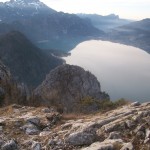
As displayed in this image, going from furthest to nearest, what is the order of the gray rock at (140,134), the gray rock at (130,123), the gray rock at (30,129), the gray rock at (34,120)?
the gray rock at (34,120)
the gray rock at (30,129)
the gray rock at (130,123)
the gray rock at (140,134)

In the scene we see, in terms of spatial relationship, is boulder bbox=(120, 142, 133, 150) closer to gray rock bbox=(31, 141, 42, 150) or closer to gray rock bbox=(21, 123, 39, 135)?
gray rock bbox=(31, 141, 42, 150)

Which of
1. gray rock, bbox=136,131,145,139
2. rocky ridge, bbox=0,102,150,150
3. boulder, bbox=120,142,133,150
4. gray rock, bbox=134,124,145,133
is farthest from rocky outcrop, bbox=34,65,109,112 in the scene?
boulder, bbox=120,142,133,150

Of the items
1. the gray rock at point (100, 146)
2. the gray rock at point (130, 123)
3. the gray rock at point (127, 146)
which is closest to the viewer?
the gray rock at point (127, 146)

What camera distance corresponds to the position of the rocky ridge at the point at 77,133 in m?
25.2

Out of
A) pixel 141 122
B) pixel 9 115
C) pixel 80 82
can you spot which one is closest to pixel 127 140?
pixel 141 122

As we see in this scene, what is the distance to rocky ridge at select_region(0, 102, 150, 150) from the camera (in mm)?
25188

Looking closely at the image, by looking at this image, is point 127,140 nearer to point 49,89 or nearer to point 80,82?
point 49,89

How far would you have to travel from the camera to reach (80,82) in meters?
150

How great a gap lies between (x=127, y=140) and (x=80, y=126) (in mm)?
5976

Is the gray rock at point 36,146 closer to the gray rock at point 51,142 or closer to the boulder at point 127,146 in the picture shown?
the gray rock at point 51,142

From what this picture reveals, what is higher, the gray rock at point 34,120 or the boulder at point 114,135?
the boulder at point 114,135

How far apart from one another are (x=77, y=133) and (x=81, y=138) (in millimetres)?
673

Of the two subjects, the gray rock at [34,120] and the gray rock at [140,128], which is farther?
the gray rock at [34,120]

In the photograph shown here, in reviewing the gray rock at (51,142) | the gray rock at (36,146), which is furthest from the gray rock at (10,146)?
the gray rock at (51,142)
